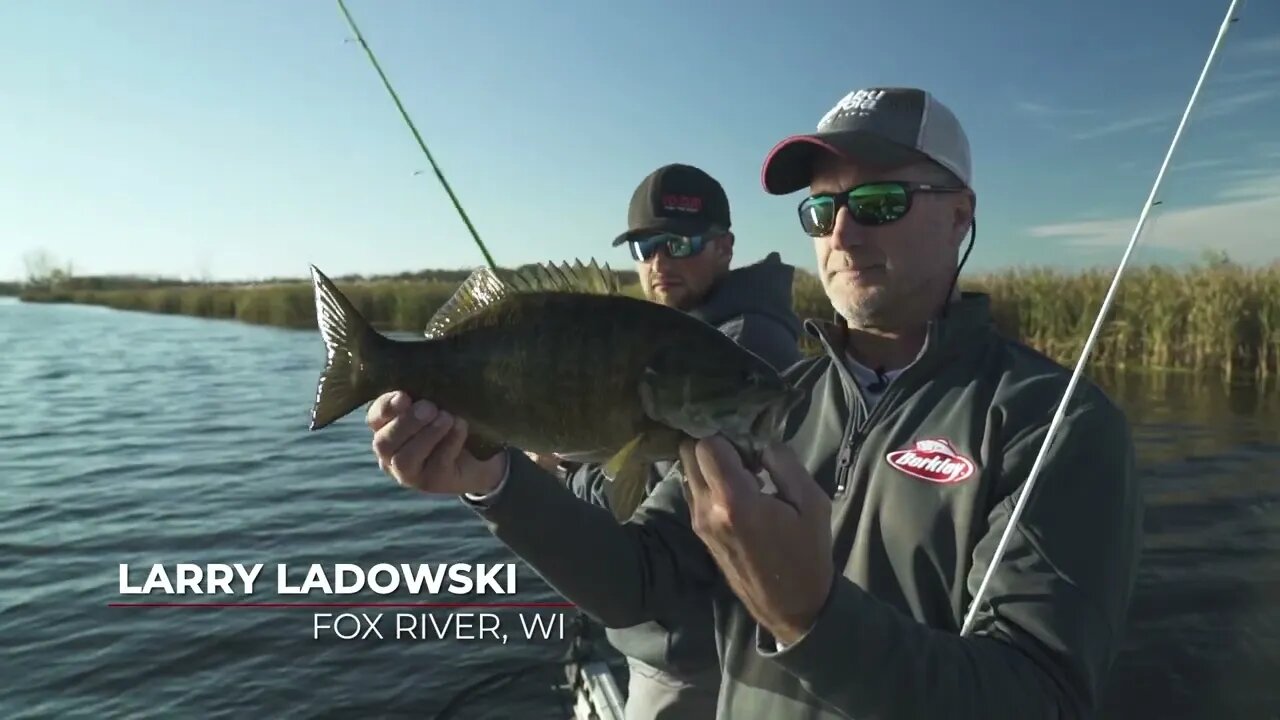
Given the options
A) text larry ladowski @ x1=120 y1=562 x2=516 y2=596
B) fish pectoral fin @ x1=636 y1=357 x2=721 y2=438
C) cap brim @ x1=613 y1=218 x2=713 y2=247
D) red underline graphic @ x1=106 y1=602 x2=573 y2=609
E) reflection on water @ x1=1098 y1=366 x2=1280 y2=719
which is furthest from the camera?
text larry ladowski @ x1=120 y1=562 x2=516 y2=596

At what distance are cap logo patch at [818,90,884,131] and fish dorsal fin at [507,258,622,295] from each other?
2.51ft

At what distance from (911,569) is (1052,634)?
1.15 feet

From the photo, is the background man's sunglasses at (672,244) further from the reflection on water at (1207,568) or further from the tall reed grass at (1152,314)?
the tall reed grass at (1152,314)

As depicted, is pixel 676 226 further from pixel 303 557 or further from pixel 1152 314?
pixel 1152 314

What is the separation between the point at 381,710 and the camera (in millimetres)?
6375

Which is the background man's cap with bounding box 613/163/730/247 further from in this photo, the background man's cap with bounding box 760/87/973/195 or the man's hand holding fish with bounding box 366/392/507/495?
the man's hand holding fish with bounding box 366/392/507/495

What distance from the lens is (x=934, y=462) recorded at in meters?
2.00

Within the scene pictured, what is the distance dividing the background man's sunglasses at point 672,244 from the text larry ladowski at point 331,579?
5.10 meters

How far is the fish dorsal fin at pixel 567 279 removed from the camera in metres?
2.18

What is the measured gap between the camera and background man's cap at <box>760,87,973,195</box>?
2.27 m

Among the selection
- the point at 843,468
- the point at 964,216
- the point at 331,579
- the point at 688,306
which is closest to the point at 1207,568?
the point at 688,306

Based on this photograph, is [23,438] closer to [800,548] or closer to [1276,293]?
[800,548]

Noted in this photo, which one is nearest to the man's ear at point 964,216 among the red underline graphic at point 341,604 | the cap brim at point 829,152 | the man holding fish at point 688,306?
the cap brim at point 829,152

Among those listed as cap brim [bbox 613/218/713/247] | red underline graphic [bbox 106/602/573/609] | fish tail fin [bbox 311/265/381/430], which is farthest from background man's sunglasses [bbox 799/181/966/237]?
red underline graphic [bbox 106/602/573/609]
